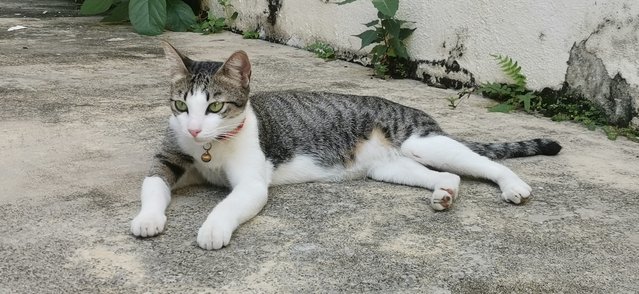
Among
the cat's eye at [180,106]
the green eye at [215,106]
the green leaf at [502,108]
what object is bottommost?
the green leaf at [502,108]

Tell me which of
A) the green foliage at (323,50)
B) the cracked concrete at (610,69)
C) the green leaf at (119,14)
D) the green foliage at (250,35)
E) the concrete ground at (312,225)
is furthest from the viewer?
the green leaf at (119,14)

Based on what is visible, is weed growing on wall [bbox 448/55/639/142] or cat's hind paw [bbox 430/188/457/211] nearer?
cat's hind paw [bbox 430/188/457/211]

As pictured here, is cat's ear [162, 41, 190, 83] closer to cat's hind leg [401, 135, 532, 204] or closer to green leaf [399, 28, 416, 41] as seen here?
cat's hind leg [401, 135, 532, 204]

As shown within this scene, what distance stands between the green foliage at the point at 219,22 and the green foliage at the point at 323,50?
1437 millimetres

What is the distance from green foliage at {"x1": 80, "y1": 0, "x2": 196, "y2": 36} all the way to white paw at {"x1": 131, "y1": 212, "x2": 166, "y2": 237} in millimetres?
4421

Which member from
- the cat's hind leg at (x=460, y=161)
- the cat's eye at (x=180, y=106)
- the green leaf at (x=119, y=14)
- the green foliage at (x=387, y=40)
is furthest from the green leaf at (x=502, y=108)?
the green leaf at (x=119, y=14)

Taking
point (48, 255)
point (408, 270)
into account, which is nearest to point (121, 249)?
point (48, 255)

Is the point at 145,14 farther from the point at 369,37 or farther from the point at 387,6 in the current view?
the point at 387,6

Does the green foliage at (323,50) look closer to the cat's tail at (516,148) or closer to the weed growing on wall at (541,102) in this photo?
the weed growing on wall at (541,102)

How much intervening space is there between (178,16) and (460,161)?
4846mm

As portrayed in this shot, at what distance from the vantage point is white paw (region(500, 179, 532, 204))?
9.05 ft

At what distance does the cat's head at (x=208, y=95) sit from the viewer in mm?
2561

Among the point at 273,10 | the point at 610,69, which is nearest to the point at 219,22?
the point at 273,10

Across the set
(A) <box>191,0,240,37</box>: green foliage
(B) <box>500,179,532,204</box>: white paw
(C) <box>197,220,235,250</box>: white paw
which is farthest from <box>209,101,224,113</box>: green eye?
(A) <box>191,0,240,37</box>: green foliage
